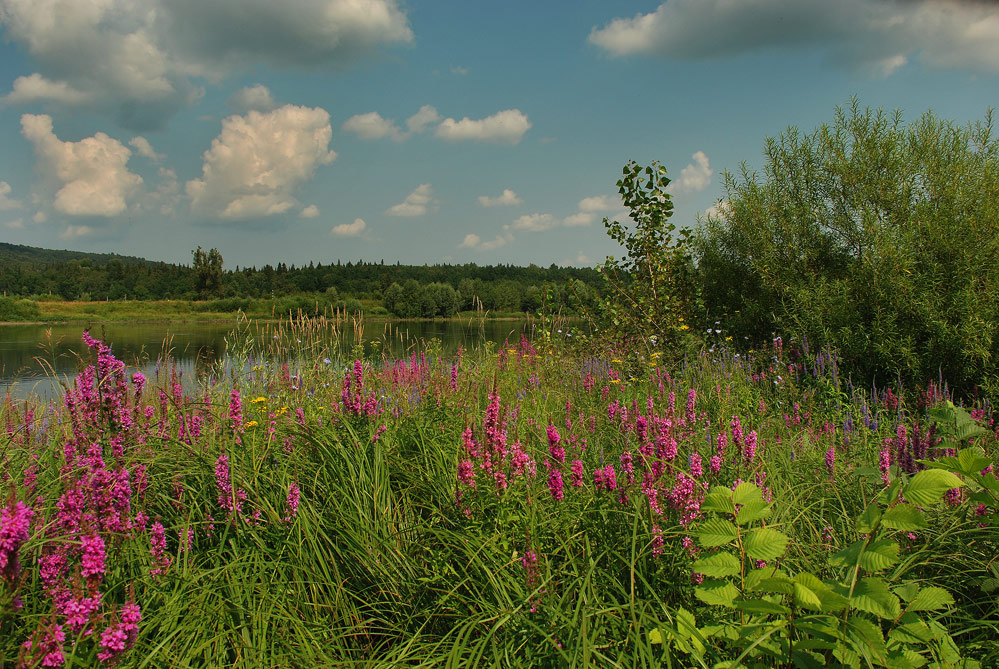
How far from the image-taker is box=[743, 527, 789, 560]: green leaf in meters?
1.49

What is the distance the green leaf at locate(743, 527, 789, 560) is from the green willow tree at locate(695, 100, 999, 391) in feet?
19.1

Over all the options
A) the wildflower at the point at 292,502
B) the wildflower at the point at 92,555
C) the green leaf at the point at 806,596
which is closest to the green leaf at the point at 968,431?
the green leaf at the point at 806,596

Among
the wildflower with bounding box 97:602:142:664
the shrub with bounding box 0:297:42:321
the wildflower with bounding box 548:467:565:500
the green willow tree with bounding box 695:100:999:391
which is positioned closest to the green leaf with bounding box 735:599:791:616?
the wildflower with bounding box 548:467:565:500

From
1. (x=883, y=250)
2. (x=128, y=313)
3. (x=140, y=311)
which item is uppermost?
(x=883, y=250)

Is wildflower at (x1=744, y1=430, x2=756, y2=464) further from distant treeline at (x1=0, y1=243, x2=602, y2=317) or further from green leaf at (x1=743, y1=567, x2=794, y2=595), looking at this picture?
distant treeline at (x1=0, y1=243, x2=602, y2=317)

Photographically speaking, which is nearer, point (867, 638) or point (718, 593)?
point (867, 638)

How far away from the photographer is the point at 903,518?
55.2 inches

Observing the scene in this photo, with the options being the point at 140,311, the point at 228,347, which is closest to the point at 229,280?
the point at 140,311

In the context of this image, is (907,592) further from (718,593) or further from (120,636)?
(120,636)

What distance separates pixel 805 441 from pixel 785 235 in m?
5.79

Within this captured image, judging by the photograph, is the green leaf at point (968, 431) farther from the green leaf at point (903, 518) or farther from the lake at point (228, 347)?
the lake at point (228, 347)

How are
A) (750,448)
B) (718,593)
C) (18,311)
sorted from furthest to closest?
(18,311) → (750,448) → (718,593)

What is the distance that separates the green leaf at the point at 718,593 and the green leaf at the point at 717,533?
167mm

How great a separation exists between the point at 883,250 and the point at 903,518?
6.89 meters
